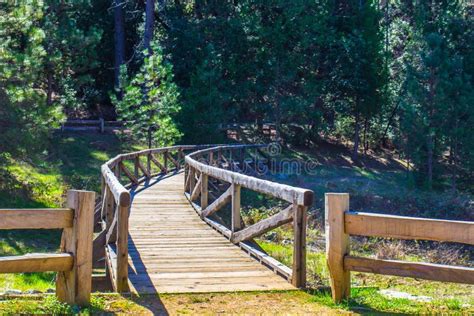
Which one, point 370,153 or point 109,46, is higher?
point 109,46

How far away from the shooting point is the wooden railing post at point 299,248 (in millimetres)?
6582

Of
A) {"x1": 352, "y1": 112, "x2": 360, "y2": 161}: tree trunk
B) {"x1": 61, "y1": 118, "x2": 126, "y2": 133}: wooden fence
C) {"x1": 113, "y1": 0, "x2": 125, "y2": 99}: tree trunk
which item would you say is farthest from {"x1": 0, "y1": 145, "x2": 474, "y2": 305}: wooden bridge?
{"x1": 352, "y1": 112, "x2": 360, "y2": 161}: tree trunk

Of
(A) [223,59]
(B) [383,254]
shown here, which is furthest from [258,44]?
(B) [383,254]

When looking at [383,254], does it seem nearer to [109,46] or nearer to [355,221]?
[355,221]

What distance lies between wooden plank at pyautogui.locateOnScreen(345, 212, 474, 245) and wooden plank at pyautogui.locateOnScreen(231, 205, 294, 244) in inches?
43.9

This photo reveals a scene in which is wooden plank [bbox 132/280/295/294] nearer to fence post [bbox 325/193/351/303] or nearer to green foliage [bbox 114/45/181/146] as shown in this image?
fence post [bbox 325/193/351/303]

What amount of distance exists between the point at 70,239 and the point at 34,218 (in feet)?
1.19

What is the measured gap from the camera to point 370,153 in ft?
135

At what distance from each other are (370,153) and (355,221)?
1416 inches

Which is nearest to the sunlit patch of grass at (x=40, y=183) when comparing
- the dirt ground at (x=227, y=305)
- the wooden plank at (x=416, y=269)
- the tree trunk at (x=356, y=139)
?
the dirt ground at (x=227, y=305)

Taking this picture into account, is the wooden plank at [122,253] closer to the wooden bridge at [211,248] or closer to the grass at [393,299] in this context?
the wooden bridge at [211,248]

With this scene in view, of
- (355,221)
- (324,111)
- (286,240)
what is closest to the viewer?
(355,221)

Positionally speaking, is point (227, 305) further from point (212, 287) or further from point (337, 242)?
point (337, 242)

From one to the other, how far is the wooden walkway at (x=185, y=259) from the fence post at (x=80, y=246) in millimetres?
795
